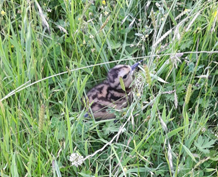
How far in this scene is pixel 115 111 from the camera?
9.05ft

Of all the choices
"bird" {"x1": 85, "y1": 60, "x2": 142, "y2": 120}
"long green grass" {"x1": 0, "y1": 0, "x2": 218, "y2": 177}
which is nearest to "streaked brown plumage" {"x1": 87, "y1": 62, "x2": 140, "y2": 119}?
"bird" {"x1": 85, "y1": 60, "x2": 142, "y2": 120}

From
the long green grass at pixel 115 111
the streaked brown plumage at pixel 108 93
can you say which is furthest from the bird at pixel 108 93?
the long green grass at pixel 115 111

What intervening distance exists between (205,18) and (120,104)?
116cm

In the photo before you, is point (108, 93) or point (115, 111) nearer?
point (115, 111)

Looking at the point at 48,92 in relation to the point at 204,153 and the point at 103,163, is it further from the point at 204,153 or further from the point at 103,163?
the point at 204,153

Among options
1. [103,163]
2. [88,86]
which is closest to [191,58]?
[88,86]

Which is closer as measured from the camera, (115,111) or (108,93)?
(115,111)

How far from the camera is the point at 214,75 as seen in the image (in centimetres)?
290

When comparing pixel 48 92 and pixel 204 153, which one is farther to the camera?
pixel 48 92

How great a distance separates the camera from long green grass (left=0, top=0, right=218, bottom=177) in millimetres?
2361

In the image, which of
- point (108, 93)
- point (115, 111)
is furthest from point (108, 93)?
point (115, 111)

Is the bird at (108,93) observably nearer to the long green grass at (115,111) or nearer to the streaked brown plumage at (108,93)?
the streaked brown plumage at (108,93)

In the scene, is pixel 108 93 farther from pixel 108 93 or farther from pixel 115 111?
pixel 115 111

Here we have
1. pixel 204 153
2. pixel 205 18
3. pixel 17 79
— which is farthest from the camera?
pixel 205 18
